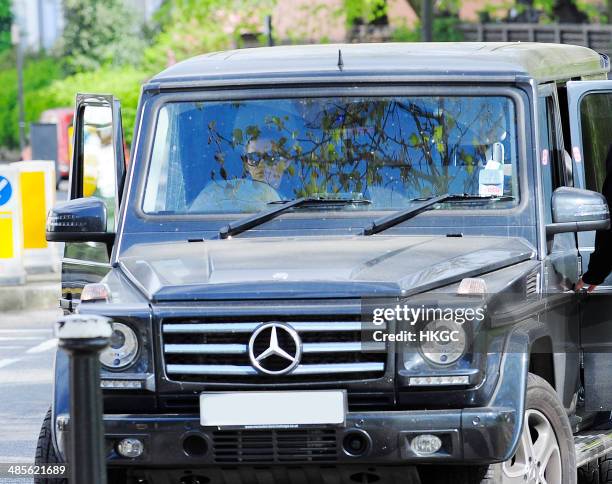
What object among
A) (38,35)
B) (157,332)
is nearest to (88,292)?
(157,332)

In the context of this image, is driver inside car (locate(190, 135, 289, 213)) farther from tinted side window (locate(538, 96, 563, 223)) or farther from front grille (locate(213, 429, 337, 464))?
front grille (locate(213, 429, 337, 464))

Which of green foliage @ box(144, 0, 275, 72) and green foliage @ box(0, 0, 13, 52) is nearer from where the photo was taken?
green foliage @ box(144, 0, 275, 72)

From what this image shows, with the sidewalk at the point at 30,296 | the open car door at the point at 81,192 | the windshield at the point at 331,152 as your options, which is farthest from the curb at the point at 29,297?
the windshield at the point at 331,152

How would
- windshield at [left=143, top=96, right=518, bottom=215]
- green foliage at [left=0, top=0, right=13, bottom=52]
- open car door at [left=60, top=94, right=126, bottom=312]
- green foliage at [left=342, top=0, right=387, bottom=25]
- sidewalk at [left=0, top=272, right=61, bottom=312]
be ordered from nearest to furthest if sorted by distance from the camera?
1. windshield at [left=143, top=96, right=518, bottom=215]
2. open car door at [left=60, top=94, right=126, bottom=312]
3. sidewalk at [left=0, top=272, right=61, bottom=312]
4. green foliage at [left=342, top=0, right=387, bottom=25]
5. green foliage at [left=0, top=0, right=13, bottom=52]

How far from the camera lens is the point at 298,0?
168ft

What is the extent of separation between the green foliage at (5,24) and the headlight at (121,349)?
9058 centimetres

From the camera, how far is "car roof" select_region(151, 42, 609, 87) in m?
7.18

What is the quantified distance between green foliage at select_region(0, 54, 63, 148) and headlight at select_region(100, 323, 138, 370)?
6359 cm

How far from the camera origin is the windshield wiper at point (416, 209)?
22.4ft

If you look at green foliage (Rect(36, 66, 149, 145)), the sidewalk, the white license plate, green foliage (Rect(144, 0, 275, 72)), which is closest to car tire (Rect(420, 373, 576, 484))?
the white license plate

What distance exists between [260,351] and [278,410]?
0.22m

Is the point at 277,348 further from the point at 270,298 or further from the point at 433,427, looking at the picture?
the point at 433,427

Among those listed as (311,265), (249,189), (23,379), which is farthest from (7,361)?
(311,265)

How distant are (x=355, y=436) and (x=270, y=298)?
56 centimetres
